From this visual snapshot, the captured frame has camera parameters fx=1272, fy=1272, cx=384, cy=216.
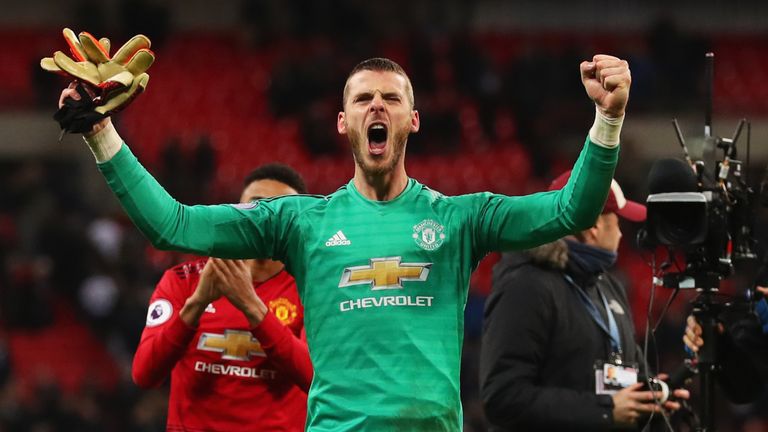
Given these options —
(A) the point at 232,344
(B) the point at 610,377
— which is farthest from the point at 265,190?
(B) the point at 610,377

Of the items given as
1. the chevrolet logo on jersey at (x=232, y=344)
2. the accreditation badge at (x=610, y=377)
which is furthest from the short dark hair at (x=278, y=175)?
the accreditation badge at (x=610, y=377)

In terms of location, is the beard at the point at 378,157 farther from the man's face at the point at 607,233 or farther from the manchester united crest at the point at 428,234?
the man's face at the point at 607,233

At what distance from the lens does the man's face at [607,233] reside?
4.97 m

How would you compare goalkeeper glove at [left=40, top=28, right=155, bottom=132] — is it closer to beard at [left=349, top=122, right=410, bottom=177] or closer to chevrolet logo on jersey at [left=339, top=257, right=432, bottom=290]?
beard at [left=349, top=122, right=410, bottom=177]

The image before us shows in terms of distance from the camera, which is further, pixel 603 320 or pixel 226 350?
pixel 603 320

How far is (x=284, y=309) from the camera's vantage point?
4.68 m

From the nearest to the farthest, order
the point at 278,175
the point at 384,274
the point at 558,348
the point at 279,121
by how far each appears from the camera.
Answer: the point at 384,274
the point at 558,348
the point at 278,175
the point at 279,121

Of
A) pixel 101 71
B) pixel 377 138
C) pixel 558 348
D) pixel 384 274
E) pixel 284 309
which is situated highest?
pixel 101 71

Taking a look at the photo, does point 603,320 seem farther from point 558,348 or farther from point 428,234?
point 428,234

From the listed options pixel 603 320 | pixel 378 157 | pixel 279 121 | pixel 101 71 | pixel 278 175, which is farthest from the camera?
pixel 279 121

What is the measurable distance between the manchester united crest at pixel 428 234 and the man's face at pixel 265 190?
128 cm

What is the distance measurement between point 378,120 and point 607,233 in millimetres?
1679

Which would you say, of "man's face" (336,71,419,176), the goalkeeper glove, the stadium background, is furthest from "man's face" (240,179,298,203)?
the stadium background

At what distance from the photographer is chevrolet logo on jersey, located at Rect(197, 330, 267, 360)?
454 centimetres
